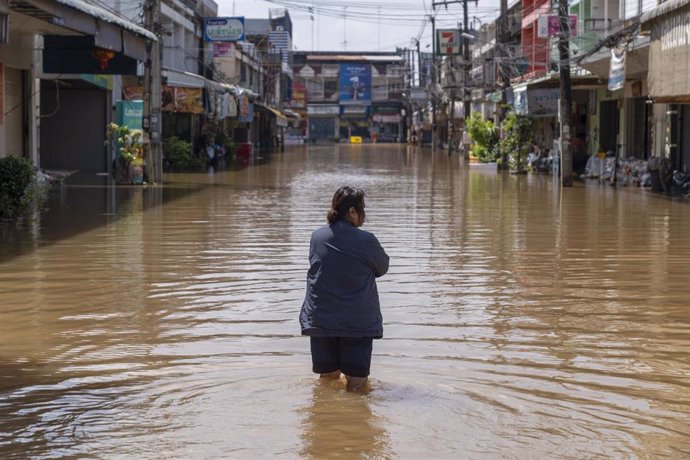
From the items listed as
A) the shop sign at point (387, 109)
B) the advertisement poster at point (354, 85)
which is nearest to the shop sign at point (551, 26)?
the advertisement poster at point (354, 85)

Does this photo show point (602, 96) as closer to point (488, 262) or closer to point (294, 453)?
point (488, 262)

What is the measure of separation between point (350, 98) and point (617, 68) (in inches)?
4819

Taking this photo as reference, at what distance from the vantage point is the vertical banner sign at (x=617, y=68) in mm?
30875

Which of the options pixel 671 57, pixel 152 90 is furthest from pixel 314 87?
pixel 671 57

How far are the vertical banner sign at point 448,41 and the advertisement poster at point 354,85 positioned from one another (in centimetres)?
7975

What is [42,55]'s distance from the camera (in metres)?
29.2

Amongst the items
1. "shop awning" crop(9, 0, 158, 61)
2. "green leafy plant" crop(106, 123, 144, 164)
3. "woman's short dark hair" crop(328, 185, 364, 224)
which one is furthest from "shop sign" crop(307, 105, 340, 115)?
"woman's short dark hair" crop(328, 185, 364, 224)

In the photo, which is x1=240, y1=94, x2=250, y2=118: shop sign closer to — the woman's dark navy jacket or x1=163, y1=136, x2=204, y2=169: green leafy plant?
x1=163, y1=136, x2=204, y2=169: green leafy plant

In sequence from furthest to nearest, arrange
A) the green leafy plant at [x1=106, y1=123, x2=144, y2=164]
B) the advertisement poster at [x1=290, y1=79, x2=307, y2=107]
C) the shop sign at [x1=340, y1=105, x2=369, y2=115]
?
the shop sign at [x1=340, y1=105, x2=369, y2=115], the advertisement poster at [x1=290, y1=79, x2=307, y2=107], the green leafy plant at [x1=106, y1=123, x2=144, y2=164]

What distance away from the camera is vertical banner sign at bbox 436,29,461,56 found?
71.9 m

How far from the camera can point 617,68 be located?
31438 mm

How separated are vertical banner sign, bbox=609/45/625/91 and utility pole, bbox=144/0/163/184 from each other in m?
12.2

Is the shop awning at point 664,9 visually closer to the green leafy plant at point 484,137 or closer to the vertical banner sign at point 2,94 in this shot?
the vertical banner sign at point 2,94

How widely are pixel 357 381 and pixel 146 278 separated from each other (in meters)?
6.03
